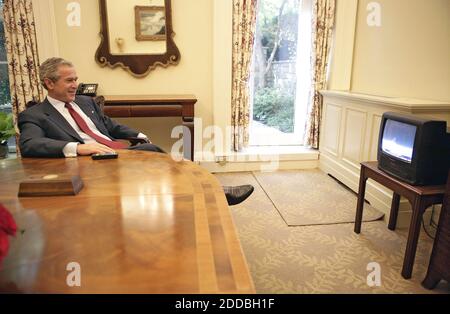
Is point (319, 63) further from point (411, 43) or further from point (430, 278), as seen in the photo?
point (430, 278)

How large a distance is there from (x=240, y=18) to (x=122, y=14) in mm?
1235

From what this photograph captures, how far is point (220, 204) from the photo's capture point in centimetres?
108

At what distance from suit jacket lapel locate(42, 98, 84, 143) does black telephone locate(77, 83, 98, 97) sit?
1.50 m

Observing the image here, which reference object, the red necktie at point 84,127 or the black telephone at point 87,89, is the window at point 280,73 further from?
the red necktie at point 84,127

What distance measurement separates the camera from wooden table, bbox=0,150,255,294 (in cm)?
68

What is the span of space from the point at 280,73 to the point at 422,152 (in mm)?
2429

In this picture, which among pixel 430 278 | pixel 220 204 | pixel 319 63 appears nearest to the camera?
pixel 220 204

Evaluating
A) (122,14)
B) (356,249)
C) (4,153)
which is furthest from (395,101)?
(4,153)

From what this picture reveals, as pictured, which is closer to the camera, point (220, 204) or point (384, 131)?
point (220, 204)

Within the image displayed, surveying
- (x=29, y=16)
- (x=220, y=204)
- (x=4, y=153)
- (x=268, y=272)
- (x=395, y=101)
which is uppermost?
(x=29, y=16)

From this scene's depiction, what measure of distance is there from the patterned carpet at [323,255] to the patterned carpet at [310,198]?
0.32 ft

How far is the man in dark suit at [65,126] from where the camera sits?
1.66m

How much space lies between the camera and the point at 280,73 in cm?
402

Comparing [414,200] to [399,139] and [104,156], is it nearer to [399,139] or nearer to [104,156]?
[399,139]
